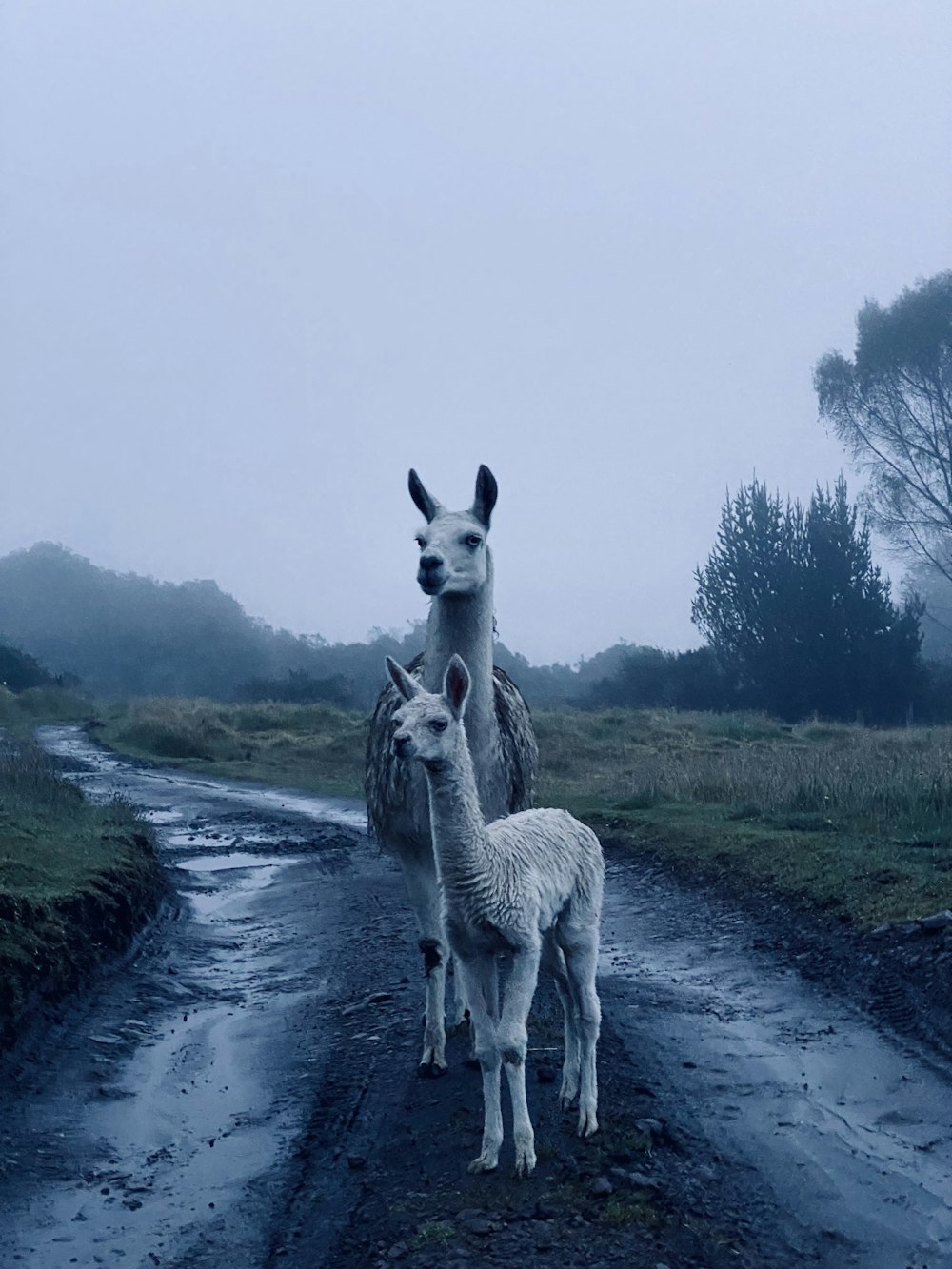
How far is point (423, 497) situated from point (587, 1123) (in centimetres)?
362

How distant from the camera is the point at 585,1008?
18.8 feet

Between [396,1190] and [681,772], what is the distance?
13975 millimetres

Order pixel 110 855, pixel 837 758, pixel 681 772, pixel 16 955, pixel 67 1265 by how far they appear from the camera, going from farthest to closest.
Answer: pixel 681 772
pixel 837 758
pixel 110 855
pixel 16 955
pixel 67 1265

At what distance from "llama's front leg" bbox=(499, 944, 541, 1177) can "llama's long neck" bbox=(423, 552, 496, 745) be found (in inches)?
67.8

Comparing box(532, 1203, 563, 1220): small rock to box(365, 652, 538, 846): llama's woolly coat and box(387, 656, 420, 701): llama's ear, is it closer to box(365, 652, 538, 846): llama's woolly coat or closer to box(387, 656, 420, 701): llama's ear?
box(387, 656, 420, 701): llama's ear

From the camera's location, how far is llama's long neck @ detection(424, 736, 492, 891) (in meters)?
5.18

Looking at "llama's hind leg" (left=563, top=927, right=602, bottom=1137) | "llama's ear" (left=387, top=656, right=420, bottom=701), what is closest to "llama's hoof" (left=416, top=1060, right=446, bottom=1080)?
"llama's hind leg" (left=563, top=927, right=602, bottom=1137)

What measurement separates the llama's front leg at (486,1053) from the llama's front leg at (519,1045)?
7cm

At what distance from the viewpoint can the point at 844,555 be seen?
4188 centimetres

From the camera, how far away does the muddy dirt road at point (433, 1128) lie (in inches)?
180

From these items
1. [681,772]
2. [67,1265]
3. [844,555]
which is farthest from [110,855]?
[844,555]

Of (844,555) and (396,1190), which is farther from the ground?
(844,555)

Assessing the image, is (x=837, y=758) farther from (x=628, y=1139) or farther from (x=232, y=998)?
(x=628, y=1139)

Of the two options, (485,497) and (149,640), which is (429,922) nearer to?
(485,497)
